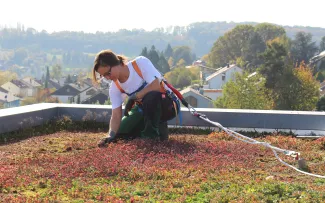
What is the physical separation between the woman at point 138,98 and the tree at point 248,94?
188 feet

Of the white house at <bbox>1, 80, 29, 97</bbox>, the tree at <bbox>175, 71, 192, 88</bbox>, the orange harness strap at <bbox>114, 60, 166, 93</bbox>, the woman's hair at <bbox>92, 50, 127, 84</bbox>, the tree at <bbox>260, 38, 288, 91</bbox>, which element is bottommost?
the white house at <bbox>1, 80, 29, 97</bbox>

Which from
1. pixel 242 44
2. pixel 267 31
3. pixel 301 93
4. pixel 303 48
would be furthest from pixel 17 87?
pixel 301 93

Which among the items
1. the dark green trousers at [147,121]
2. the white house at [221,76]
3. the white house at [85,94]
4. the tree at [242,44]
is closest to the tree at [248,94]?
the white house at [221,76]

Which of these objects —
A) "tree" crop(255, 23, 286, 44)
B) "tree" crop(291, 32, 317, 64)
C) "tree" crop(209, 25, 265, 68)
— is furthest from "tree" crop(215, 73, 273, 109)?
"tree" crop(291, 32, 317, 64)

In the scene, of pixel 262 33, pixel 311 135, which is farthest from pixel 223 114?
pixel 262 33

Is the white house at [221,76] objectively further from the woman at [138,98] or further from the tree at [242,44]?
the woman at [138,98]

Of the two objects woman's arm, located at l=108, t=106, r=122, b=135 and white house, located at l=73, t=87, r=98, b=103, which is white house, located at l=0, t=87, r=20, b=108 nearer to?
white house, located at l=73, t=87, r=98, b=103

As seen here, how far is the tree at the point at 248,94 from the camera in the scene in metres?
65.0

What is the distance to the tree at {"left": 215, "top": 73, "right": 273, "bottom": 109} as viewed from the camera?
213 feet

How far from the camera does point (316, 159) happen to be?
663 cm

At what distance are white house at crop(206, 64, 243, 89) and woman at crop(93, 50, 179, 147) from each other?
313 feet

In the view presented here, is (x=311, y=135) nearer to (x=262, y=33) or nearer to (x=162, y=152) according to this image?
(x=162, y=152)

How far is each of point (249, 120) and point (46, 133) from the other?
3434 millimetres

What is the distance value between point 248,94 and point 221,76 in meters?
47.9
